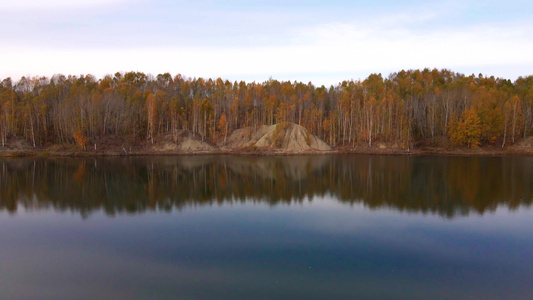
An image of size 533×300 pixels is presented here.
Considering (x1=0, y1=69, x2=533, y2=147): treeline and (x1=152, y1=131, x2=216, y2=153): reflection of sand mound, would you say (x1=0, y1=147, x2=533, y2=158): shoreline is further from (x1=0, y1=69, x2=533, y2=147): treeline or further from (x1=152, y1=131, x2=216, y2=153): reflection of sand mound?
(x1=0, y1=69, x2=533, y2=147): treeline

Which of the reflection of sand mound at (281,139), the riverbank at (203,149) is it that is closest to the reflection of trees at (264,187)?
the riverbank at (203,149)

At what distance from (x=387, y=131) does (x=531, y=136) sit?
25002 millimetres

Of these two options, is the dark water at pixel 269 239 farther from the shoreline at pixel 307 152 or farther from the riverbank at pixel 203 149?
the riverbank at pixel 203 149

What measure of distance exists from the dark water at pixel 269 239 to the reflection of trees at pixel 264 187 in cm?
22

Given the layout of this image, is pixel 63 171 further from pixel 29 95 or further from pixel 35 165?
pixel 29 95

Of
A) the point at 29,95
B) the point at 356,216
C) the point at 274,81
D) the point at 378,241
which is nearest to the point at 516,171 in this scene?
the point at 356,216

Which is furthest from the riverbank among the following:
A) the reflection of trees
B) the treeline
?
the reflection of trees

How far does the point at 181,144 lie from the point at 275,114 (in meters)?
23.3

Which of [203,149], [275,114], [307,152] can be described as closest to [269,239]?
[307,152]

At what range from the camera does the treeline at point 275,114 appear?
62.9 metres

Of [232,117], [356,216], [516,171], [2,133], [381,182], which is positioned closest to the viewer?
[356,216]

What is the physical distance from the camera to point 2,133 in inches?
2379

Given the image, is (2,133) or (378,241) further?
(2,133)

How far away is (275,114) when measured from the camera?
77812 millimetres
